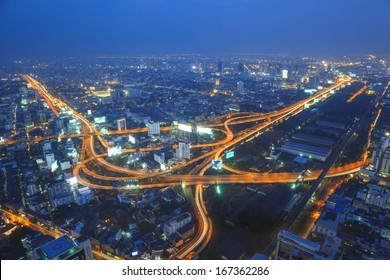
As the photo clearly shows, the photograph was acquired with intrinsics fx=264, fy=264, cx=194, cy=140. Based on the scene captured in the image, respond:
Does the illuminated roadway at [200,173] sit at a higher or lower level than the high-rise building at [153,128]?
lower

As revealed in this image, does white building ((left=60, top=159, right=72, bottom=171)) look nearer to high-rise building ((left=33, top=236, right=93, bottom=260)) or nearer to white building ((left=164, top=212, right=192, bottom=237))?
white building ((left=164, top=212, right=192, bottom=237))

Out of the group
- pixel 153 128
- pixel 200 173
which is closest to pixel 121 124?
pixel 153 128

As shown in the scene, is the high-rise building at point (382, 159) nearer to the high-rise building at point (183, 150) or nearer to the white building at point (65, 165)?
the high-rise building at point (183, 150)

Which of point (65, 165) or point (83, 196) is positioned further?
point (65, 165)

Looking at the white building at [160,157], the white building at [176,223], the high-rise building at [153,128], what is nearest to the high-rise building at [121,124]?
the high-rise building at [153,128]

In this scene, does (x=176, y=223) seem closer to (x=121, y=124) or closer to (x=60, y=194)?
(x=60, y=194)
